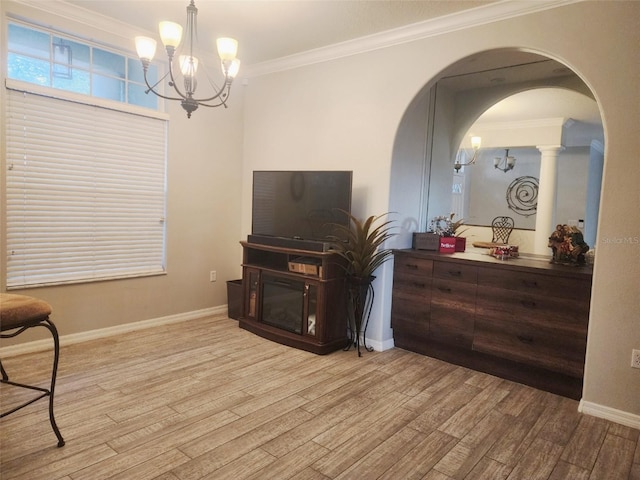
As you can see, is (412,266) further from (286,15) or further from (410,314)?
(286,15)

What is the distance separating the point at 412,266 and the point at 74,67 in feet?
10.5

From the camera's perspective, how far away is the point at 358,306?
3.49 m

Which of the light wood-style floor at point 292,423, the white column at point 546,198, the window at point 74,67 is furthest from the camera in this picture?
the white column at point 546,198

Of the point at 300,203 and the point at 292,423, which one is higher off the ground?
the point at 300,203

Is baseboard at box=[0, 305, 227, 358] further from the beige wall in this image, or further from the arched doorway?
the arched doorway

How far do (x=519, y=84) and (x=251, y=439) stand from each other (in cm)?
344

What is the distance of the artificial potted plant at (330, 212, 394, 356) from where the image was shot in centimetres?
338

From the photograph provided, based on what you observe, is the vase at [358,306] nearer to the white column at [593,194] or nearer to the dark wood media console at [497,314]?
the dark wood media console at [497,314]

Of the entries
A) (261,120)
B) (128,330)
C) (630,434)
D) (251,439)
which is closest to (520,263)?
(630,434)

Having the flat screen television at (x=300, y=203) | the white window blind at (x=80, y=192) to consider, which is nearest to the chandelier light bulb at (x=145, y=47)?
the white window blind at (x=80, y=192)

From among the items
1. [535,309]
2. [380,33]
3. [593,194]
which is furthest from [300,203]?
[593,194]

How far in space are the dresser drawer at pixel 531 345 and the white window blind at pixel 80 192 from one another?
2967mm

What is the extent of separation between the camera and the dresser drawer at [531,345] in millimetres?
2693

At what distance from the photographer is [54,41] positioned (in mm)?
3260
